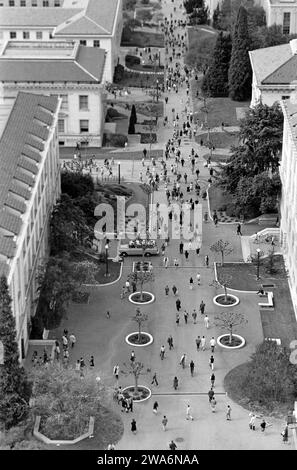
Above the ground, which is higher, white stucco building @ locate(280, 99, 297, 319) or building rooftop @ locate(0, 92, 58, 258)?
building rooftop @ locate(0, 92, 58, 258)

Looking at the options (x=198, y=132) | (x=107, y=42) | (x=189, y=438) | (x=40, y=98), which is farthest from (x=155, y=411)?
(x=107, y=42)

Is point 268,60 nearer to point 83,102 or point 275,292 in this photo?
point 83,102

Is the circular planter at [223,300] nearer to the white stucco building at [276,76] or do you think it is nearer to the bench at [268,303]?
the bench at [268,303]

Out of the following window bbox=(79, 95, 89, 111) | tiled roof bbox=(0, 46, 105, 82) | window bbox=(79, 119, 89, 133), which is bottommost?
window bbox=(79, 119, 89, 133)

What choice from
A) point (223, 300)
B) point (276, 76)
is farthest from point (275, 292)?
point (276, 76)

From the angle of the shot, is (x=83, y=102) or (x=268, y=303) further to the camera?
(x=83, y=102)

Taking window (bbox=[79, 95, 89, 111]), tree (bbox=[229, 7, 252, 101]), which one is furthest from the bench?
tree (bbox=[229, 7, 252, 101])

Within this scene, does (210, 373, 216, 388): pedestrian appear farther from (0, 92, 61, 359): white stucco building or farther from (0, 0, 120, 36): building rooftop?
(0, 0, 120, 36): building rooftop

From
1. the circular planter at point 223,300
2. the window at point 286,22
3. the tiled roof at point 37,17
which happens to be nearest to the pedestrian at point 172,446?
the circular planter at point 223,300
